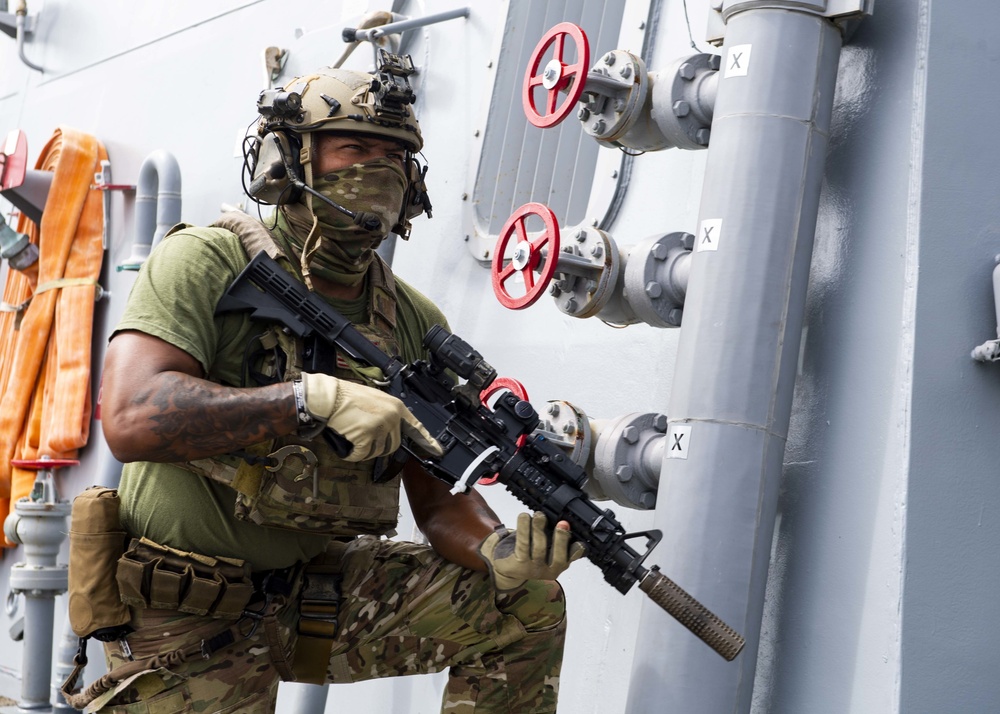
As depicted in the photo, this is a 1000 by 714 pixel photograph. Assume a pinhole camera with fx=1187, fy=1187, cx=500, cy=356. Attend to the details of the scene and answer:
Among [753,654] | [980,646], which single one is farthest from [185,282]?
[980,646]

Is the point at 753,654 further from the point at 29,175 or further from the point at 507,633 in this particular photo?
the point at 29,175

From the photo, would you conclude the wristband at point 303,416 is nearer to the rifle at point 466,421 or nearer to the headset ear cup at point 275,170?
the rifle at point 466,421


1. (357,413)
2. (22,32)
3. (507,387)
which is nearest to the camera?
(357,413)

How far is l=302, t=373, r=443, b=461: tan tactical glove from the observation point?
6.30 feet

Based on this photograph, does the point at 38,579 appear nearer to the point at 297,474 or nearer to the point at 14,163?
the point at 14,163

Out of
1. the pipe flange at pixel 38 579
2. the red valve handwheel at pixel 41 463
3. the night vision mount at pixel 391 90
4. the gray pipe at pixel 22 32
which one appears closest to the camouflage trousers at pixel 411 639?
the night vision mount at pixel 391 90

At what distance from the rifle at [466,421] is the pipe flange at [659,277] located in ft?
1.08

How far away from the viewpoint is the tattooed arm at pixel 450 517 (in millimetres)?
2295

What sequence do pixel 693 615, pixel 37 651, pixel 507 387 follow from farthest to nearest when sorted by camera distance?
pixel 37 651
pixel 507 387
pixel 693 615

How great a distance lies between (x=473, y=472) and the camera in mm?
2023

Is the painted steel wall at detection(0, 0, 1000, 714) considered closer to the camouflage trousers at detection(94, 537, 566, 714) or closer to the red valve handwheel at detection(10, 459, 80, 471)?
the camouflage trousers at detection(94, 537, 566, 714)

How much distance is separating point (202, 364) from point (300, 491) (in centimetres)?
28

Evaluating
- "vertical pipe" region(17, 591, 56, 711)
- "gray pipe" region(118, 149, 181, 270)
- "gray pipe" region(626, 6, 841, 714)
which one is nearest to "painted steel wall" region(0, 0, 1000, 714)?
"gray pipe" region(626, 6, 841, 714)

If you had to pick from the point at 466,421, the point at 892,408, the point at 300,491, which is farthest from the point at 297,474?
the point at 892,408
